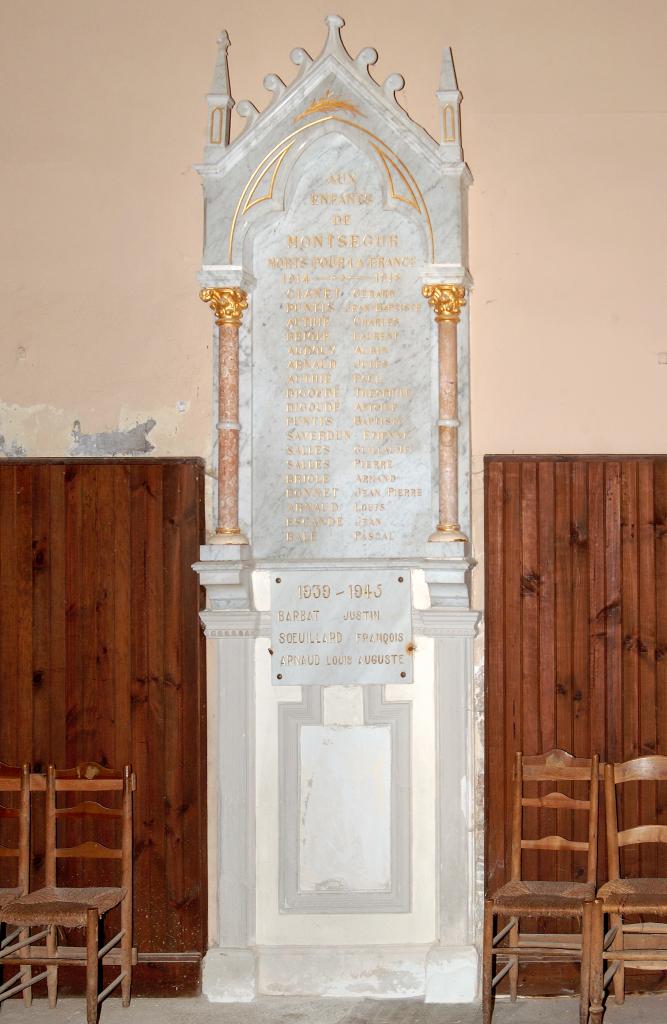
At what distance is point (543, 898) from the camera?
3920mm

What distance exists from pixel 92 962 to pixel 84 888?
425mm

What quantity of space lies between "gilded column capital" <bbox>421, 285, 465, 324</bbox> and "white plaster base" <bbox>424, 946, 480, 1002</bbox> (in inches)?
91.0

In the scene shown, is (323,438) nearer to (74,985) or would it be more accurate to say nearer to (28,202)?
(28,202)

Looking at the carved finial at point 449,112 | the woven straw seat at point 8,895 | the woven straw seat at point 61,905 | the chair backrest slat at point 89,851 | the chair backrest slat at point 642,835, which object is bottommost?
the woven straw seat at point 8,895

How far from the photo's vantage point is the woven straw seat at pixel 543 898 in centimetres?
383

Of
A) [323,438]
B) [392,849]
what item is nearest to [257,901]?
[392,849]

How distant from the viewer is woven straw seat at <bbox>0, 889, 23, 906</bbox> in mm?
4070

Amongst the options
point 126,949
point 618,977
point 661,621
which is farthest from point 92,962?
point 661,621

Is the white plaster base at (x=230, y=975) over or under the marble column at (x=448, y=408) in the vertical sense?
under

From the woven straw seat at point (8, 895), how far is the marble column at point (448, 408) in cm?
196

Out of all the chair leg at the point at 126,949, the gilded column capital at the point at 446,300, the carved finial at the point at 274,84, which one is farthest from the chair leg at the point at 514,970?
the carved finial at the point at 274,84

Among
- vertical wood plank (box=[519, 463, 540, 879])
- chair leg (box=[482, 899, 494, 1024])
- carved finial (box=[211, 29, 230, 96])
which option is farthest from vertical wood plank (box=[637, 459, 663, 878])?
carved finial (box=[211, 29, 230, 96])

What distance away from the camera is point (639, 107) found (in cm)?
438

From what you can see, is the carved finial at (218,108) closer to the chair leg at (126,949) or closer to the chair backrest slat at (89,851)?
the chair backrest slat at (89,851)
